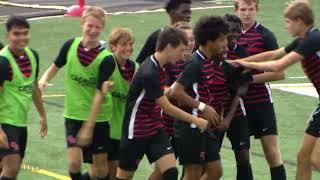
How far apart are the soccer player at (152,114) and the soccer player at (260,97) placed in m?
1.26

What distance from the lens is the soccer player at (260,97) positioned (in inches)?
445

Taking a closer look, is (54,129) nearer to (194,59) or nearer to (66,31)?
(194,59)

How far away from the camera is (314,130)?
1077cm

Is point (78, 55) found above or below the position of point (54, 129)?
above

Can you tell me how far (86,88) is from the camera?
10945mm

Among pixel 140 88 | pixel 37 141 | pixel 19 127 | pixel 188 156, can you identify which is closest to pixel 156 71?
pixel 140 88

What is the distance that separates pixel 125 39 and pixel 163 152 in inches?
52.3

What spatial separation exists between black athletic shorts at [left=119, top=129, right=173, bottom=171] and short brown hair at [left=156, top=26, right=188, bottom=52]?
0.91 m

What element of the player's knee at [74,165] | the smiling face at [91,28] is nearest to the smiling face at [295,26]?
the smiling face at [91,28]

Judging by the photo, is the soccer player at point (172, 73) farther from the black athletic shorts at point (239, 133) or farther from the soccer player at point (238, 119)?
the black athletic shorts at point (239, 133)

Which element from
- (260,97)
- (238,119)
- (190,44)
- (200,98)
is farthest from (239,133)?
(190,44)

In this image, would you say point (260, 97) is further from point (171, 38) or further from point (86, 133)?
point (86, 133)

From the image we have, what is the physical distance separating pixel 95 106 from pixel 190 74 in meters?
1.06

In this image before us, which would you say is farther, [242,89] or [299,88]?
[299,88]
